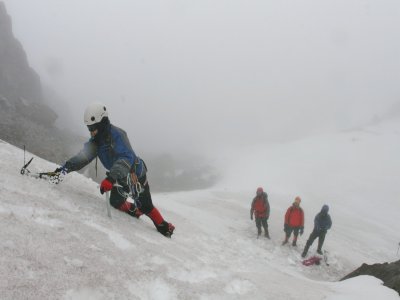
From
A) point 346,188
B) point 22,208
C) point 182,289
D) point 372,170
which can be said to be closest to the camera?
point 182,289

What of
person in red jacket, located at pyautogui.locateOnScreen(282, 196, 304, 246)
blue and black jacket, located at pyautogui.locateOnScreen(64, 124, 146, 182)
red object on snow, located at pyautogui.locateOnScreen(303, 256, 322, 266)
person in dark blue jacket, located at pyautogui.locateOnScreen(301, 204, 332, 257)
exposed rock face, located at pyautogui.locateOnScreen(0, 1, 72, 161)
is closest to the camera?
blue and black jacket, located at pyautogui.locateOnScreen(64, 124, 146, 182)

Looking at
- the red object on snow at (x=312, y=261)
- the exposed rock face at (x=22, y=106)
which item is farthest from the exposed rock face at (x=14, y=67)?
the red object on snow at (x=312, y=261)

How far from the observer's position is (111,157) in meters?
7.88

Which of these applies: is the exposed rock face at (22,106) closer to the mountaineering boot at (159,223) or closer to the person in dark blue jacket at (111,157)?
the mountaineering boot at (159,223)

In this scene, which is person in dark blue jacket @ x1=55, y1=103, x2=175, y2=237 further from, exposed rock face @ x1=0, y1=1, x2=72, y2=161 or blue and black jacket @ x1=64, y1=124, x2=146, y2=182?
exposed rock face @ x1=0, y1=1, x2=72, y2=161

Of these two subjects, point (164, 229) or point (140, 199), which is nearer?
point (140, 199)

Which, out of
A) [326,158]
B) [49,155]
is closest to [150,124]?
[326,158]

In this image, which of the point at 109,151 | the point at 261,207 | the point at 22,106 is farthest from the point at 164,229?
the point at 22,106

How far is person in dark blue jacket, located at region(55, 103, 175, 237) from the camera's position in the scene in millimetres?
7411

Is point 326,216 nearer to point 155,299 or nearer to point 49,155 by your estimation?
point 155,299

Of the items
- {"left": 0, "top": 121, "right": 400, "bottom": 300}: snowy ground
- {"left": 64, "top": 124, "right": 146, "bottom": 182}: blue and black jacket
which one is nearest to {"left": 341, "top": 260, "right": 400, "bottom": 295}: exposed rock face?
{"left": 0, "top": 121, "right": 400, "bottom": 300}: snowy ground

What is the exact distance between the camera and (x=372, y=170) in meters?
55.6

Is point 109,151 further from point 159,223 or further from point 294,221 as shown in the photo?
point 294,221

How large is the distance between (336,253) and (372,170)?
138 feet
